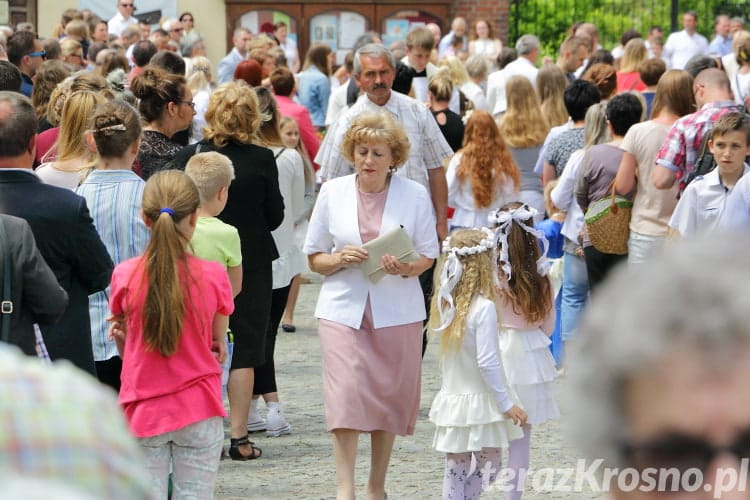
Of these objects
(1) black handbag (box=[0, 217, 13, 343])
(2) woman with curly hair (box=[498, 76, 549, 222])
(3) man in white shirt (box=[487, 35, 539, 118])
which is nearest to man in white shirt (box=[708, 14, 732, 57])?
(3) man in white shirt (box=[487, 35, 539, 118])

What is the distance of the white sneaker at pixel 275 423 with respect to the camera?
7500 mm

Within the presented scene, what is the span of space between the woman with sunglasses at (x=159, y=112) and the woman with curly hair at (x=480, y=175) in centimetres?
274

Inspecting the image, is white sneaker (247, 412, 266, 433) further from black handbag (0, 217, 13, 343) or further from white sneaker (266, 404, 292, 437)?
black handbag (0, 217, 13, 343)

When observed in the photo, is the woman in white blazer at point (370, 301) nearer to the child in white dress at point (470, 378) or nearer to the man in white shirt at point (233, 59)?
the child in white dress at point (470, 378)

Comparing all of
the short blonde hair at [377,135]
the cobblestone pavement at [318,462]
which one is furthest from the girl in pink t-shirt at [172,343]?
the cobblestone pavement at [318,462]

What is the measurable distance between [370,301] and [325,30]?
1924 cm

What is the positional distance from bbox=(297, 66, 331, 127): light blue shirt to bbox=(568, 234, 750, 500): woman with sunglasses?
15.6 meters

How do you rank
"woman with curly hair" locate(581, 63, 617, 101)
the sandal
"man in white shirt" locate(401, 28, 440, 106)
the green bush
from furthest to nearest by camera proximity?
the green bush, "man in white shirt" locate(401, 28, 440, 106), "woman with curly hair" locate(581, 63, 617, 101), the sandal

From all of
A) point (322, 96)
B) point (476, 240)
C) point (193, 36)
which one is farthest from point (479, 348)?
point (193, 36)

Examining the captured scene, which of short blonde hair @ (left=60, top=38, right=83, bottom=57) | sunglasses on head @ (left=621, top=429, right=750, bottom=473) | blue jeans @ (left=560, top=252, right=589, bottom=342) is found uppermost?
short blonde hair @ (left=60, top=38, right=83, bottom=57)

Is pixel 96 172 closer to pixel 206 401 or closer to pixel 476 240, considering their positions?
pixel 206 401

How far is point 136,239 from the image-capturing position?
5367mm

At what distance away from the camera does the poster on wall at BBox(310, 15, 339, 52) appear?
2456 cm

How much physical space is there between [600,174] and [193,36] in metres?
11.1
